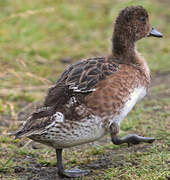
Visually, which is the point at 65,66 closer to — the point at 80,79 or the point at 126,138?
the point at 126,138

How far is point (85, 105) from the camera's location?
381 cm

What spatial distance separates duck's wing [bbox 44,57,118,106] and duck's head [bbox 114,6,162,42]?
0.42 meters

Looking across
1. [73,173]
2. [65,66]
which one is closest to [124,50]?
[73,173]

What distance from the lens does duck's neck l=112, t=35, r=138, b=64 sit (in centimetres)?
439

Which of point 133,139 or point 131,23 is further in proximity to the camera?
point 131,23

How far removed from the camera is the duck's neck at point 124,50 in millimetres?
4387

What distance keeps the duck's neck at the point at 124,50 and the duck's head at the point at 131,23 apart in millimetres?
40

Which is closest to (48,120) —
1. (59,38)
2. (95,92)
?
(95,92)

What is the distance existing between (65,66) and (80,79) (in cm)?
374

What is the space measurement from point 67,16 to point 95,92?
19.9 ft

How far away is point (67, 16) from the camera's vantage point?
970 cm

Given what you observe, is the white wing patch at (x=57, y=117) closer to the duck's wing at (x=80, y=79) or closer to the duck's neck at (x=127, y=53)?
the duck's wing at (x=80, y=79)

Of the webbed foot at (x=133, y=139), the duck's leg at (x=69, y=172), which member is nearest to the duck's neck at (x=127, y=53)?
the webbed foot at (x=133, y=139)

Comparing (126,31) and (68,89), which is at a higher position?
(126,31)
